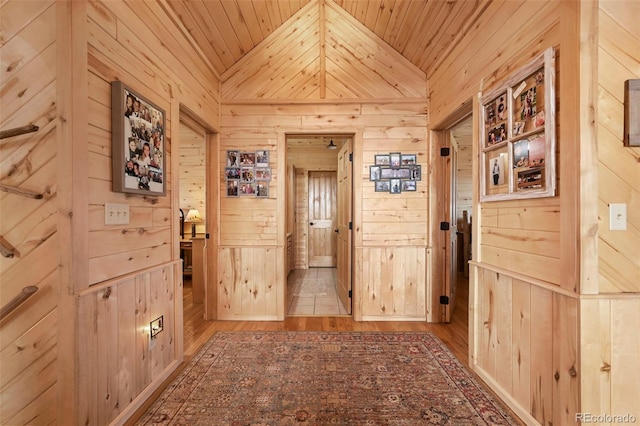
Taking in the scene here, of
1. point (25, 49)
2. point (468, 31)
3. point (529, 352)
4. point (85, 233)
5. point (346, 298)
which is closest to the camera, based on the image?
point (25, 49)

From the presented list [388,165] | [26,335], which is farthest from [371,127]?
[26,335]

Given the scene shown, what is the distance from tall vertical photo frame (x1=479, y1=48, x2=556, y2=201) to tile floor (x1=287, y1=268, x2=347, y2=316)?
89.2 inches

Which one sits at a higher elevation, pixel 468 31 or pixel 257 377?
pixel 468 31

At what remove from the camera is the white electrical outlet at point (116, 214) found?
4.87 ft

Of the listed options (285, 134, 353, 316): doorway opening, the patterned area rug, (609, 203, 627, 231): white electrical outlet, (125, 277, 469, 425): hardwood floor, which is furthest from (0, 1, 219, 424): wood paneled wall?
(285, 134, 353, 316): doorway opening

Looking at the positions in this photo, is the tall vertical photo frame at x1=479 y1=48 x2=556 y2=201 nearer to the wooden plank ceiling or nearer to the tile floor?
the wooden plank ceiling

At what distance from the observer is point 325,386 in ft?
6.24

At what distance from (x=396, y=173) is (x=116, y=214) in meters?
2.58

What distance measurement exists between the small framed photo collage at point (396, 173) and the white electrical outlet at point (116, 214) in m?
2.31

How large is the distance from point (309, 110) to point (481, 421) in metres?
3.02

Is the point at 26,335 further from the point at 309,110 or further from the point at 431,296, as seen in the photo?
the point at 431,296

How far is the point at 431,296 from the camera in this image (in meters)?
3.04

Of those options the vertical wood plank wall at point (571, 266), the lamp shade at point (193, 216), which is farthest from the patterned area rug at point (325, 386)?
the lamp shade at point (193, 216)

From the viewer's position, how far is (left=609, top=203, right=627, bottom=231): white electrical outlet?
1281 millimetres
